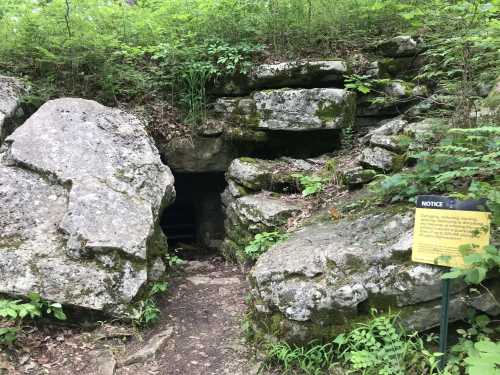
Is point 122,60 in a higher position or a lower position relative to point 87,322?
higher

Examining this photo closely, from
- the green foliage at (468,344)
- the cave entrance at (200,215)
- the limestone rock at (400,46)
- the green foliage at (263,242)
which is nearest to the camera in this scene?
the green foliage at (468,344)

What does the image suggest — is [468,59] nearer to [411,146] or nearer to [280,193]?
[411,146]

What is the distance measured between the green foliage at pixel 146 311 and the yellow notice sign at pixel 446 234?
283 centimetres

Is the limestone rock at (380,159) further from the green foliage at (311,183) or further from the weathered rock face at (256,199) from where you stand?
the weathered rock face at (256,199)

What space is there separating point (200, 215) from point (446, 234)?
6605 millimetres

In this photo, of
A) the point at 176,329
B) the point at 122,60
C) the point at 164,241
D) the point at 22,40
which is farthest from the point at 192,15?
the point at 176,329

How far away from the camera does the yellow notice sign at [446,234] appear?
2.83 m

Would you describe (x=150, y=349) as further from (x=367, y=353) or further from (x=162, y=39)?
(x=162, y=39)

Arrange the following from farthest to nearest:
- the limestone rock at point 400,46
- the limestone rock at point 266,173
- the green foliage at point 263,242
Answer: the limestone rock at point 400,46, the limestone rock at point 266,173, the green foliage at point 263,242

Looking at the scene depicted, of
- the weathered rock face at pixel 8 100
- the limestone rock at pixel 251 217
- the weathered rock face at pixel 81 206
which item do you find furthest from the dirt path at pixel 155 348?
the weathered rock face at pixel 8 100

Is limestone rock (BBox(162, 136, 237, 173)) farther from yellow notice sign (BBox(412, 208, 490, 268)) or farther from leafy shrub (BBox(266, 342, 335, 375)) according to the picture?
yellow notice sign (BBox(412, 208, 490, 268))

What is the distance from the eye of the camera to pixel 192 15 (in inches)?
307

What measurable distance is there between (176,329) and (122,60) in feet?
18.1

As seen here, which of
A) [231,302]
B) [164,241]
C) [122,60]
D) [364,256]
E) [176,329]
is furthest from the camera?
[122,60]
